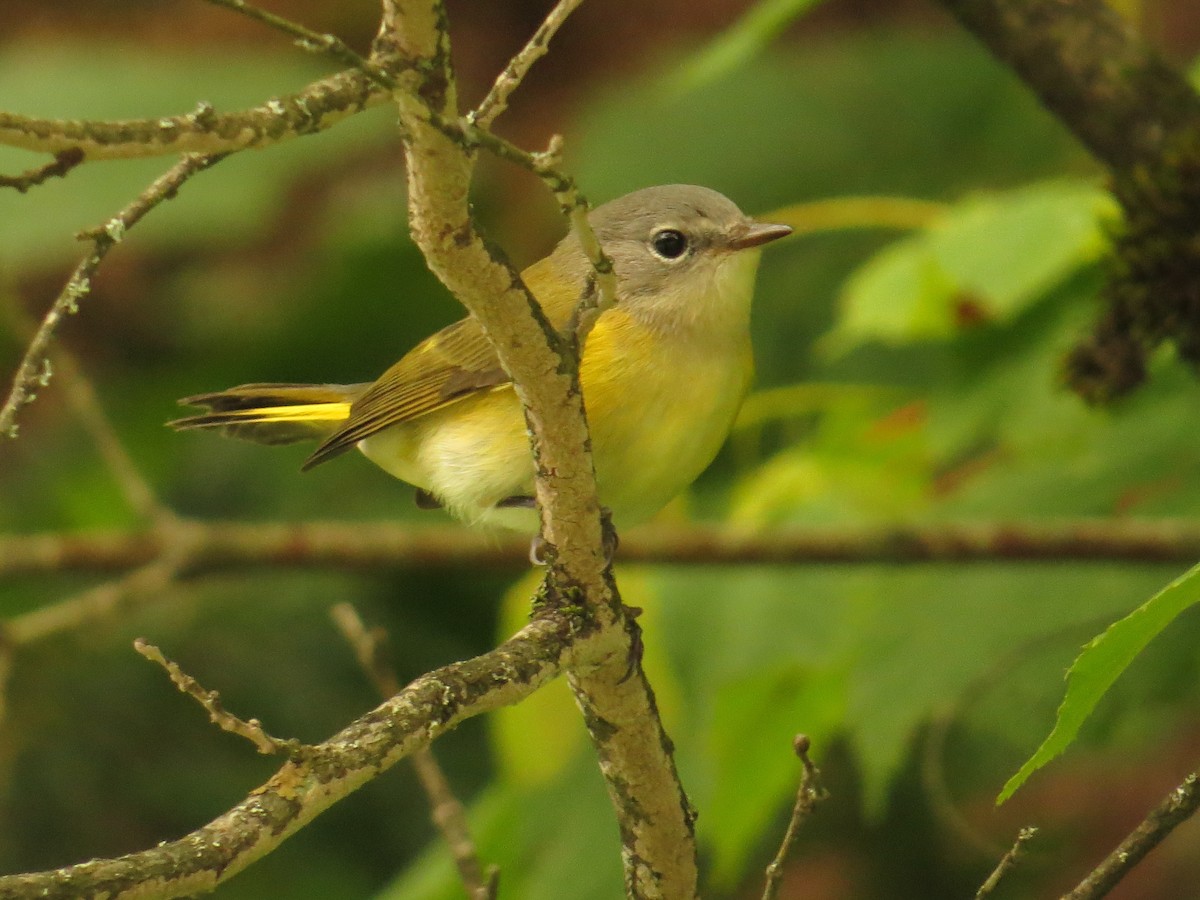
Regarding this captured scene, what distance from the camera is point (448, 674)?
1.67 meters

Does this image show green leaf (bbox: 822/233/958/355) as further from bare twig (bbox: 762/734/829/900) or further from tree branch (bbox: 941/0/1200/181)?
bare twig (bbox: 762/734/829/900)

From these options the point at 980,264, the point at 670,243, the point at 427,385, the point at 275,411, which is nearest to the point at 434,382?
the point at 427,385

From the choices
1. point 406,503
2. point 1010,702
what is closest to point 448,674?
point 1010,702

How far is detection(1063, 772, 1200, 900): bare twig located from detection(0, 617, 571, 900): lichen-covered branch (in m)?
0.68

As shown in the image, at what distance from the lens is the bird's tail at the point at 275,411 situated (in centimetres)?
321

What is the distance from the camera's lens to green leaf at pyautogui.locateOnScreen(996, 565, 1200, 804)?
1438 mm

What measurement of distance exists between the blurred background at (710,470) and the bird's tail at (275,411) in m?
0.60

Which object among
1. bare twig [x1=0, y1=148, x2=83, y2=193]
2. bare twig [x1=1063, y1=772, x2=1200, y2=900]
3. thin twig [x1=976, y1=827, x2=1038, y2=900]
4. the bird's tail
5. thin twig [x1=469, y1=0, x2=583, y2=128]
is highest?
the bird's tail

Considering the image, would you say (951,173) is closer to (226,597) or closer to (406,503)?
(406,503)

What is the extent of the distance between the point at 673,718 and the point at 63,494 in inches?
133

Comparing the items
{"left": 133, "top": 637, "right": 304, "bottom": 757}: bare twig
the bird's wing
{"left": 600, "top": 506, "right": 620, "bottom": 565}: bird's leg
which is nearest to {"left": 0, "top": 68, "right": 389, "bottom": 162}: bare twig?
{"left": 133, "top": 637, "right": 304, "bottom": 757}: bare twig

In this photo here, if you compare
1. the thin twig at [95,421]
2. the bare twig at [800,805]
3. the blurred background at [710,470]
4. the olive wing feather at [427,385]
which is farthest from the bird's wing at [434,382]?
the bare twig at [800,805]

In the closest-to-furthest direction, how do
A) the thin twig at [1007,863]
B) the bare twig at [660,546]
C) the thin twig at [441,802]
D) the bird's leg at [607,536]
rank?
1. the thin twig at [1007,863]
2. the bird's leg at [607,536]
3. the thin twig at [441,802]
4. the bare twig at [660,546]

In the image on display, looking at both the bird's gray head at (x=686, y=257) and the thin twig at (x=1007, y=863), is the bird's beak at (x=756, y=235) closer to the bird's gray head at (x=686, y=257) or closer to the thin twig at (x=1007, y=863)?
A: the bird's gray head at (x=686, y=257)
